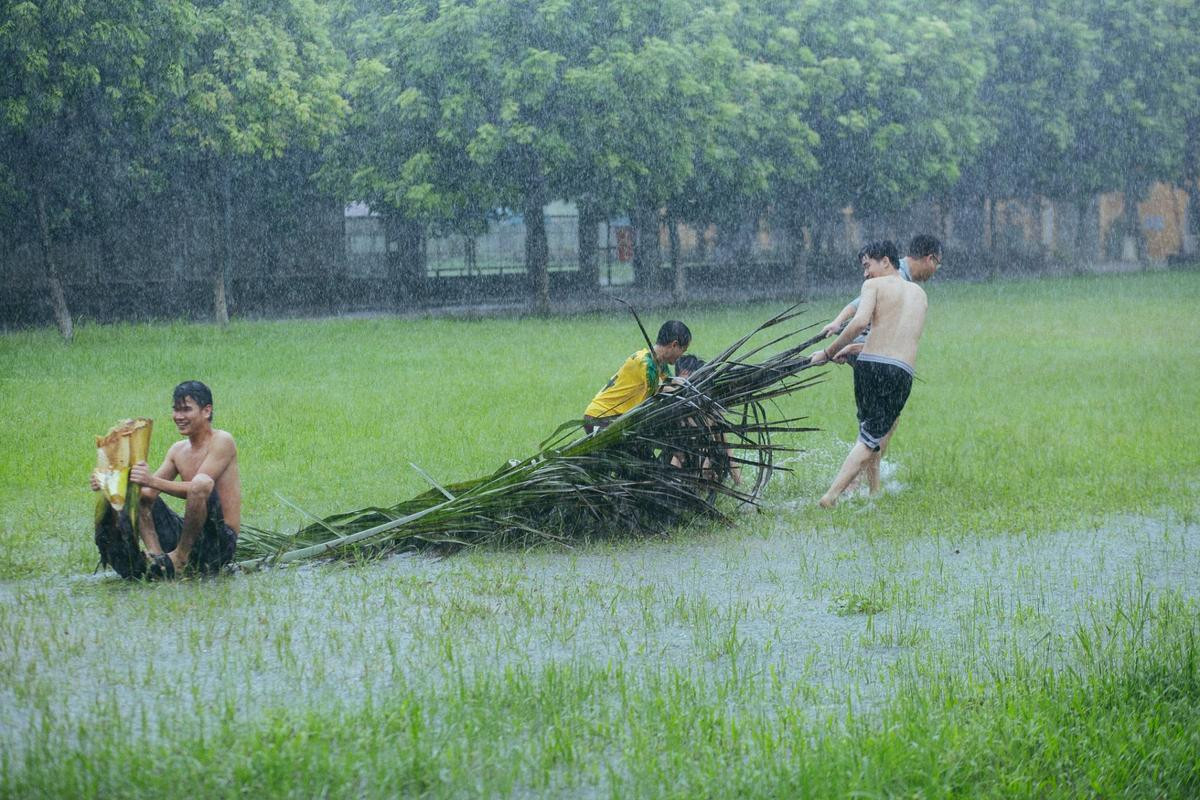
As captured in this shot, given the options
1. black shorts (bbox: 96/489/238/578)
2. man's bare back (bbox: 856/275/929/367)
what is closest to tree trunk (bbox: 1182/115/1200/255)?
man's bare back (bbox: 856/275/929/367)

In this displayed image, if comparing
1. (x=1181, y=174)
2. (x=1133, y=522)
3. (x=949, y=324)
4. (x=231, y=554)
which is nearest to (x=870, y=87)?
(x=949, y=324)

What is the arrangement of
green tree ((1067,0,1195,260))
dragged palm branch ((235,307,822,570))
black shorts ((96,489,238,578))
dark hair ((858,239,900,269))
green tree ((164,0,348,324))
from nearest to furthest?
black shorts ((96,489,238,578)) < dragged palm branch ((235,307,822,570)) < dark hair ((858,239,900,269)) < green tree ((164,0,348,324)) < green tree ((1067,0,1195,260))

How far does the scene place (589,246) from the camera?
37.9 metres

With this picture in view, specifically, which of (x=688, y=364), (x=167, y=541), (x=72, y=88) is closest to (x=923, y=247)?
(x=688, y=364)

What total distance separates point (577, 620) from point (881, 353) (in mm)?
3620

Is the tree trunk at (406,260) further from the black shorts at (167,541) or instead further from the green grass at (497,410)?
the black shorts at (167,541)

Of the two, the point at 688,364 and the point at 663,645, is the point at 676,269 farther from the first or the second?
the point at 663,645

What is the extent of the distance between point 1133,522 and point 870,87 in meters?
27.6

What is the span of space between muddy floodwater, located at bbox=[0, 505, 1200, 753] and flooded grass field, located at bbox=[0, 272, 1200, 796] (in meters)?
0.02

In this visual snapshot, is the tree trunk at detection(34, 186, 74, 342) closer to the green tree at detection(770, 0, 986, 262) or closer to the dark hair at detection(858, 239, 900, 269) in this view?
the green tree at detection(770, 0, 986, 262)

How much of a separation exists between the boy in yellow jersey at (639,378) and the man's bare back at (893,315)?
1240 mm

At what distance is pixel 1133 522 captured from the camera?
27.9 ft

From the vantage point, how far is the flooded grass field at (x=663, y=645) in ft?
14.3

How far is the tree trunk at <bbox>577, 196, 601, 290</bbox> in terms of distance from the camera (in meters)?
36.5
